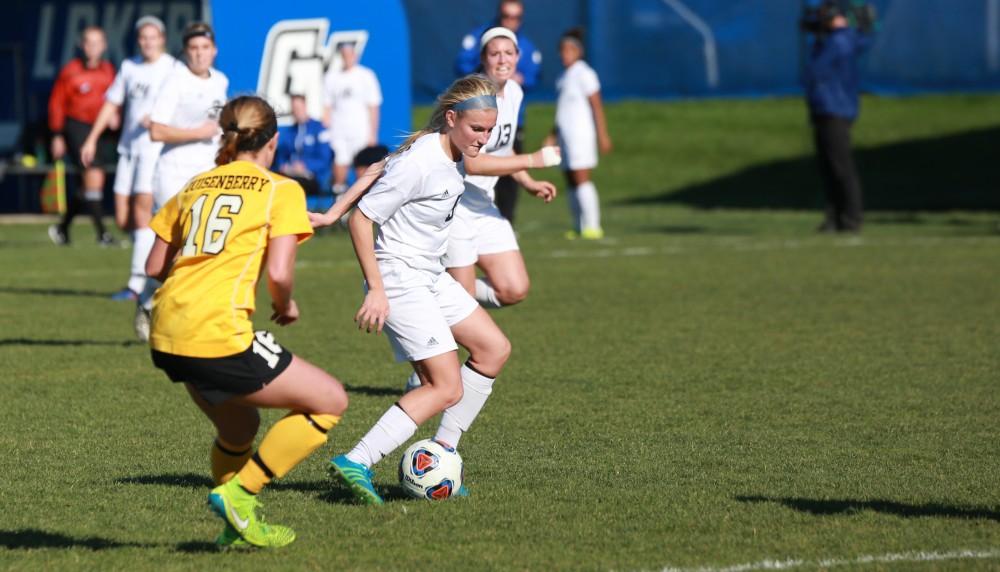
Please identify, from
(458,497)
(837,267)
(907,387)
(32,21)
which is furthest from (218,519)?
(32,21)

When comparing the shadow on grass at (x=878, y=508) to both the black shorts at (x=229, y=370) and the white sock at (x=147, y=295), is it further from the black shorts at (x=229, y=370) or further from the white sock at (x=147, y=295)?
the white sock at (x=147, y=295)

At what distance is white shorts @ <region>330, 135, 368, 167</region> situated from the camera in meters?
20.4

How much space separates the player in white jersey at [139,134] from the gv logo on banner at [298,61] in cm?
778

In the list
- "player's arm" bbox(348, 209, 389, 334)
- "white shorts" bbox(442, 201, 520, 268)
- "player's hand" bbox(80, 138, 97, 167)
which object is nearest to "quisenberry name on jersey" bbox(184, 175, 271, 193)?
"player's arm" bbox(348, 209, 389, 334)

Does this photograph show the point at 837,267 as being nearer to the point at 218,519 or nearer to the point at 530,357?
the point at 530,357

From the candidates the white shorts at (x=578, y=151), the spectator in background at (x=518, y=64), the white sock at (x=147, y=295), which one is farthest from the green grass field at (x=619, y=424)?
the white shorts at (x=578, y=151)

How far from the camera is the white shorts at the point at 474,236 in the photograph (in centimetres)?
787

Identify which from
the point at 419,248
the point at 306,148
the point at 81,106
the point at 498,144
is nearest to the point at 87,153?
the point at 498,144

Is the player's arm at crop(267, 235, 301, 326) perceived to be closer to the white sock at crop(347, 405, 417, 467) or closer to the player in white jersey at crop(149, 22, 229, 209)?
the white sock at crop(347, 405, 417, 467)

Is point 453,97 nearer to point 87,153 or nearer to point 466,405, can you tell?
point 466,405

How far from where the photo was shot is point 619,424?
7.68 metres

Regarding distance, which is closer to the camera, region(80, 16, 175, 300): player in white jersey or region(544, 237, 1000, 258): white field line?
region(80, 16, 175, 300): player in white jersey

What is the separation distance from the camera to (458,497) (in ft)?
20.0

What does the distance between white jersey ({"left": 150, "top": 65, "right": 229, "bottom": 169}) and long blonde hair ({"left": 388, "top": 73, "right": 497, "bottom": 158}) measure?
464 centimetres
